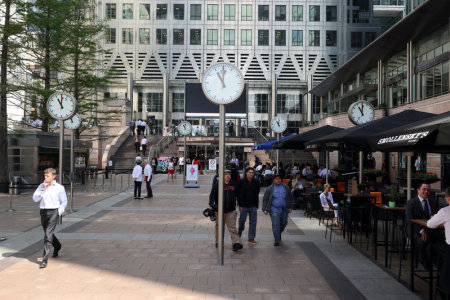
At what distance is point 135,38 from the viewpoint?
187 ft

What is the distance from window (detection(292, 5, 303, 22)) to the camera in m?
56.8

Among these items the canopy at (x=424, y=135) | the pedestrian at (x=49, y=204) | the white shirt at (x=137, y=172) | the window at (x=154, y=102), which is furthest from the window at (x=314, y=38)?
the pedestrian at (x=49, y=204)

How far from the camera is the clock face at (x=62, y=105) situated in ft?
42.2

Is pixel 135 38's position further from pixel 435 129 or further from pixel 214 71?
pixel 435 129

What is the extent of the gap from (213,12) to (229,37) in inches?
157

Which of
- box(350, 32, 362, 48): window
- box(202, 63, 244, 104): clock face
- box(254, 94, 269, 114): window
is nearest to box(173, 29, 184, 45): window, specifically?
box(254, 94, 269, 114): window

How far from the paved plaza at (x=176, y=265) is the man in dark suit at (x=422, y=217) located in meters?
0.64

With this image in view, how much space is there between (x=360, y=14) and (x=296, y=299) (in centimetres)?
5687

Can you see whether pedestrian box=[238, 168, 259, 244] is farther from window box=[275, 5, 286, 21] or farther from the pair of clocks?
window box=[275, 5, 286, 21]

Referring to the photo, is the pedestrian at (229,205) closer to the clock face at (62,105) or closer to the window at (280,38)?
the clock face at (62,105)

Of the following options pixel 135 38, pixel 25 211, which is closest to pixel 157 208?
pixel 25 211

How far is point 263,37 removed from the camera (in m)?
56.8

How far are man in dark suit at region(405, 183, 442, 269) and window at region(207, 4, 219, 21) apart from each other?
172 ft

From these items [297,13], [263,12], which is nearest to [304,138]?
[263,12]
